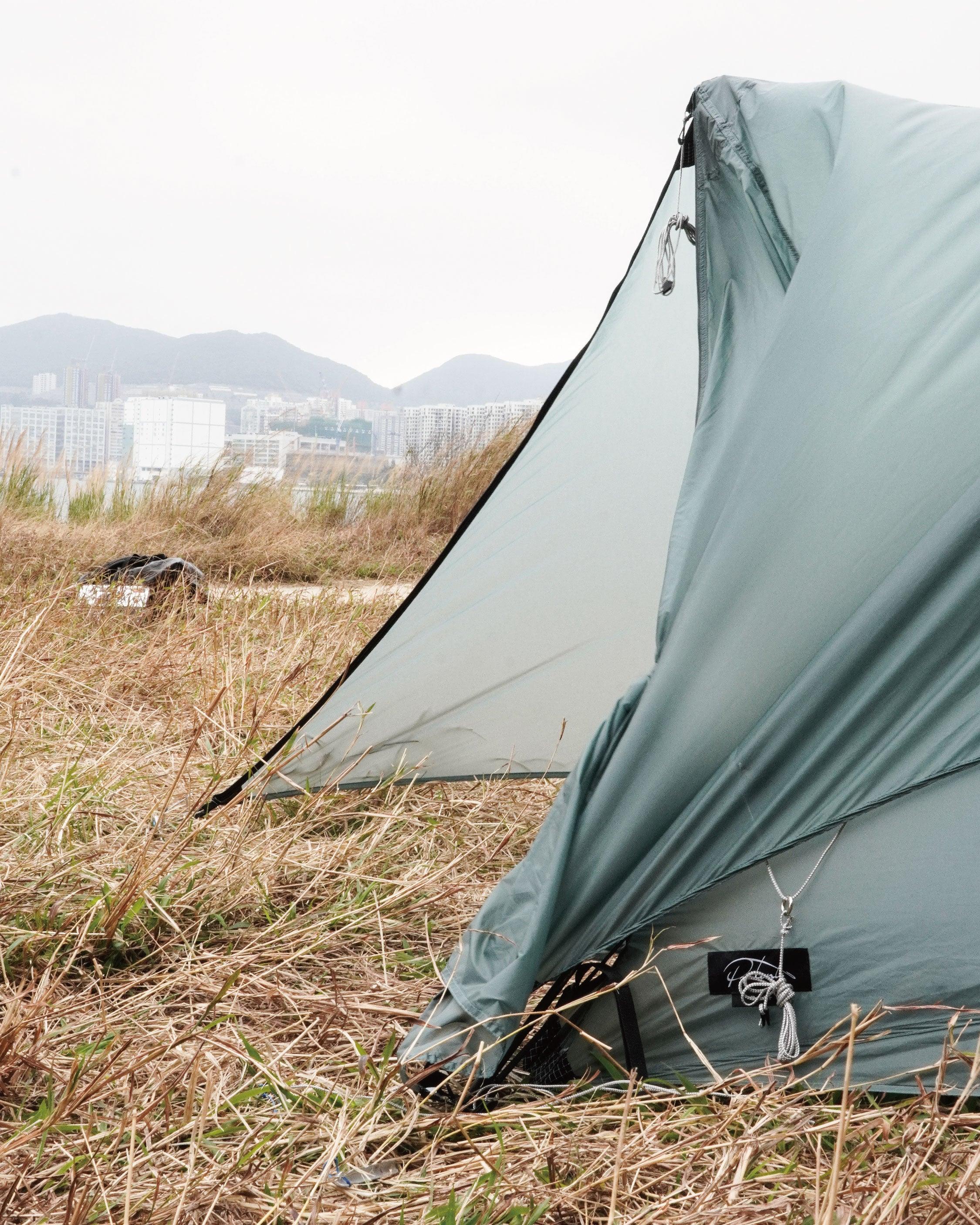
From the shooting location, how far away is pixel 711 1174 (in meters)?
1.00

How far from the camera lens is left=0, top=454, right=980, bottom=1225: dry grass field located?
3.14ft

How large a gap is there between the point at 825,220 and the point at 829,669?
0.57 m

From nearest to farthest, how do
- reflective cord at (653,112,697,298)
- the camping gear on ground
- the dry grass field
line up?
the dry grass field < reflective cord at (653,112,697,298) < the camping gear on ground

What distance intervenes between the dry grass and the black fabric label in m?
4.14

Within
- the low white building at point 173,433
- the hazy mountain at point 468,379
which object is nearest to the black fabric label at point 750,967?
the low white building at point 173,433

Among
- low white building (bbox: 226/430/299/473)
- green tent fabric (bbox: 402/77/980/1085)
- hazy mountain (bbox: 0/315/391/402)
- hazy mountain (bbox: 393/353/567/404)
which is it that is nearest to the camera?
green tent fabric (bbox: 402/77/980/1085)

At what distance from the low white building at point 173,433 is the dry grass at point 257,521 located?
239mm

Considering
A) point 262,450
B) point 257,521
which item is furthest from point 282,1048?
point 262,450

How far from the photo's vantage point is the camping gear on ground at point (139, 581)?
3412 millimetres

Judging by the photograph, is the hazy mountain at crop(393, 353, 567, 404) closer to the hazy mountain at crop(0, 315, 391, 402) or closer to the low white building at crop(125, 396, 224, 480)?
the hazy mountain at crop(0, 315, 391, 402)

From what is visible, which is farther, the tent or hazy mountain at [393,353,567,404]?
hazy mountain at [393,353,567,404]

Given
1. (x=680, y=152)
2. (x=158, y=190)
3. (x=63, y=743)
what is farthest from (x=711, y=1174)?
(x=158, y=190)
